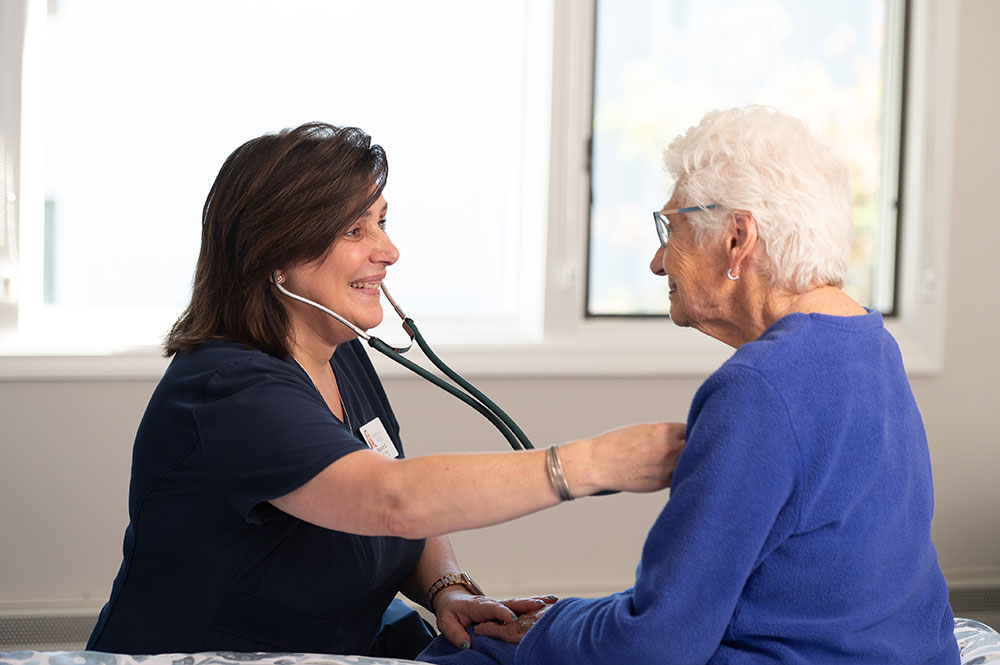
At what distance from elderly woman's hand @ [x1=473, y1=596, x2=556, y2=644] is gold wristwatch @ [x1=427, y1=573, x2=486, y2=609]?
0.51 ft

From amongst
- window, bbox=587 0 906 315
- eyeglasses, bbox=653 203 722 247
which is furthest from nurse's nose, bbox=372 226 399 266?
window, bbox=587 0 906 315

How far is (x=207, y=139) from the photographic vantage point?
281 centimetres

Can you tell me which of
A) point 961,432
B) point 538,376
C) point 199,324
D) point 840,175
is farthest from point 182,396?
point 961,432

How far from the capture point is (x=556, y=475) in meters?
1.13

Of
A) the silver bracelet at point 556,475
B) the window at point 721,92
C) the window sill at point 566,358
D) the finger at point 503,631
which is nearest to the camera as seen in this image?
the silver bracelet at point 556,475

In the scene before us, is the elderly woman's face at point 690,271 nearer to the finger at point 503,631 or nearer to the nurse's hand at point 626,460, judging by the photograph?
the nurse's hand at point 626,460

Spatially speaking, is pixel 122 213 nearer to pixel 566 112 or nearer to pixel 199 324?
pixel 566 112

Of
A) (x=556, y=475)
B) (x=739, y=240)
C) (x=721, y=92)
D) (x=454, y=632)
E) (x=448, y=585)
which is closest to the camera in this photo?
(x=556, y=475)

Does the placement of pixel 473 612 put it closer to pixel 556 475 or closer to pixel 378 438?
pixel 378 438

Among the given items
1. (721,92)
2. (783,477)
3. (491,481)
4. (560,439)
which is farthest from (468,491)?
(721,92)

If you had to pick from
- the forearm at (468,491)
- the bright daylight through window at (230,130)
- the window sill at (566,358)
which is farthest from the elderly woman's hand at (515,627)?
the bright daylight through window at (230,130)

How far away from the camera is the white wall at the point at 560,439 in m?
2.57

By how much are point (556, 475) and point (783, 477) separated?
0.25m

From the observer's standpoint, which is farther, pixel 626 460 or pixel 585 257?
pixel 585 257
